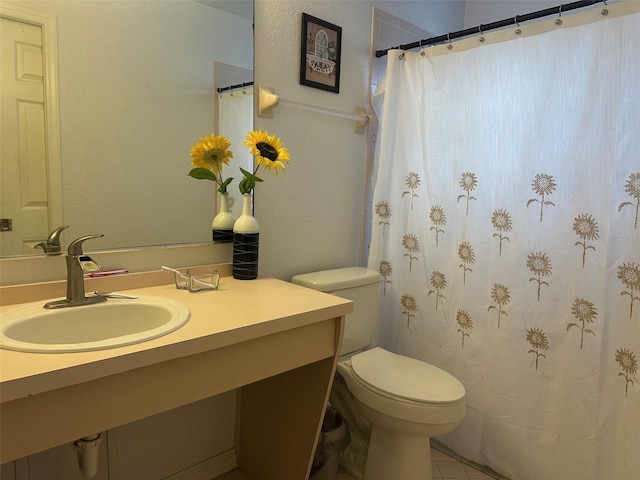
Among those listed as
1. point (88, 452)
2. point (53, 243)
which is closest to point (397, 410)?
point (88, 452)

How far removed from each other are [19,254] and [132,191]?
363 millimetres

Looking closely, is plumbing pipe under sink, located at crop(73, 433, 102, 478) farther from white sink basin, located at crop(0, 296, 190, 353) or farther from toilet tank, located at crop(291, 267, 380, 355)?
toilet tank, located at crop(291, 267, 380, 355)

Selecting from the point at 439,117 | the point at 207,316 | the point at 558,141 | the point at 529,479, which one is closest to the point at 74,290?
the point at 207,316

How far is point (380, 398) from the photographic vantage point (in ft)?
4.98

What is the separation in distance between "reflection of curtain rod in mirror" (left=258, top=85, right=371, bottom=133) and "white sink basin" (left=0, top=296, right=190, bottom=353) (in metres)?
0.81

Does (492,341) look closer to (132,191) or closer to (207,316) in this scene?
(207,316)

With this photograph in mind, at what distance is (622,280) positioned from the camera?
56.3 inches

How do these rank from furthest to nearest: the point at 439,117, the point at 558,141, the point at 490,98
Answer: the point at 439,117
the point at 490,98
the point at 558,141

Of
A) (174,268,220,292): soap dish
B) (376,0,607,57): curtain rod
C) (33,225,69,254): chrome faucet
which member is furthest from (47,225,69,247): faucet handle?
(376,0,607,57): curtain rod

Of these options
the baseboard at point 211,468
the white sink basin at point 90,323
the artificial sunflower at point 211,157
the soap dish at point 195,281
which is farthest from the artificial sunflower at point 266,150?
the baseboard at point 211,468

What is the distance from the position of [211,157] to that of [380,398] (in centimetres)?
102

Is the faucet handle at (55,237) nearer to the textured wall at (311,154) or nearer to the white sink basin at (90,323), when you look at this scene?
the white sink basin at (90,323)

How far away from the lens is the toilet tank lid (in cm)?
172

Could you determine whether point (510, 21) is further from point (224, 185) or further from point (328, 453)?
point (328, 453)
